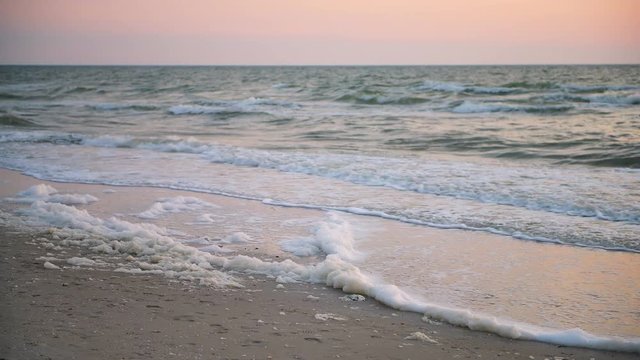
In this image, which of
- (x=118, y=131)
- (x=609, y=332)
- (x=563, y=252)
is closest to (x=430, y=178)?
(x=563, y=252)

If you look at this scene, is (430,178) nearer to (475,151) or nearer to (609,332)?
(475,151)

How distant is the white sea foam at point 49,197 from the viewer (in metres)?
7.55

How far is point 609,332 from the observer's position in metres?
3.74

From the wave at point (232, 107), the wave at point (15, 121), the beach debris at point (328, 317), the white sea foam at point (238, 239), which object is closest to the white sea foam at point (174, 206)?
the white sea foam at point (238, 239)

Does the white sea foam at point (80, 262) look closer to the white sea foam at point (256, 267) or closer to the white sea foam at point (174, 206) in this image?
the white sea foam at point (256, 267)

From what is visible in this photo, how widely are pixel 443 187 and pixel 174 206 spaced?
3.82m

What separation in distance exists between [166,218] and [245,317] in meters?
3.33

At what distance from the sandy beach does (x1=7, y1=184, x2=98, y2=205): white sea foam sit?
295cm

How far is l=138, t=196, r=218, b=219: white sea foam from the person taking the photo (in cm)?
698

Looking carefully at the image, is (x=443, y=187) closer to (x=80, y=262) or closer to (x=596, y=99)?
(x=80, y=262)

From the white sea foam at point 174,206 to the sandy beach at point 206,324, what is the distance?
2.26m

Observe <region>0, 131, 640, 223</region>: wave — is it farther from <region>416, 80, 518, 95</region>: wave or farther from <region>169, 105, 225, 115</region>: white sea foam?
<region>416, 80, 518, 95</region>: wave

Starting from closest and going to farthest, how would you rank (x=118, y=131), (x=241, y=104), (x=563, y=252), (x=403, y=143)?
(x=563, y=252)
(x=403, y=143)
(x=118, y=131)
(x=241, y=104)

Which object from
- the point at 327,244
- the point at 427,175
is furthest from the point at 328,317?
the point at 427,175
